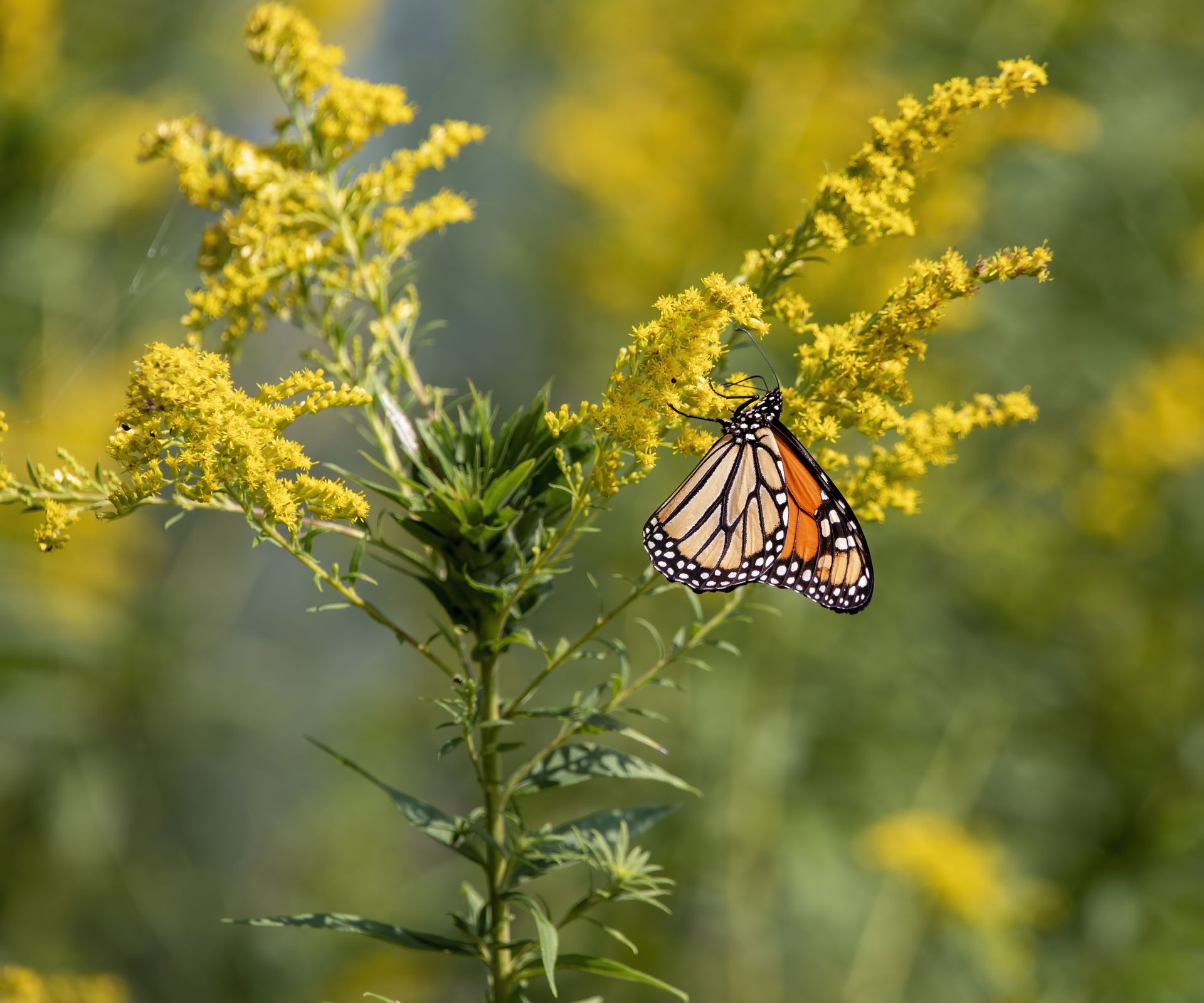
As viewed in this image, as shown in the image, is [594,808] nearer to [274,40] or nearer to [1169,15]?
[274,40]

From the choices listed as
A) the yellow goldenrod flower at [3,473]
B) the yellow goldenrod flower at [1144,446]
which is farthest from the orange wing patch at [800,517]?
the yellow goldenrod flower at [1144,446]

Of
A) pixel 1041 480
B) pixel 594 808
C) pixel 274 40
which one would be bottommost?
pixel 594 808

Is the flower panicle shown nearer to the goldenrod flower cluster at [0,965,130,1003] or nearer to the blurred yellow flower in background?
the goldenrod flower cluster at [0,965,130,1003]

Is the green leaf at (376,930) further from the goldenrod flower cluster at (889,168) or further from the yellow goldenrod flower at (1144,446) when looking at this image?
the yellow goldenrod flower at (1144,446)

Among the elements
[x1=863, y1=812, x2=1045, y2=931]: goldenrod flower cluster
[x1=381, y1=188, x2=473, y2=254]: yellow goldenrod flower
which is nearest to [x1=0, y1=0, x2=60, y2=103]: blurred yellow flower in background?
[x1=381, y1=188, x2=473, y2=254]: yellow goldenrod flower

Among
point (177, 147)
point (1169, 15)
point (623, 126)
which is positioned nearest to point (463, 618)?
point (177, 147)

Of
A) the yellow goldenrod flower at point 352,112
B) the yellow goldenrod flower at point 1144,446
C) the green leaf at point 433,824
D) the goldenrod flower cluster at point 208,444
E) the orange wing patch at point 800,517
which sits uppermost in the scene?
the yellow goldenrod flower at point 1144,446
